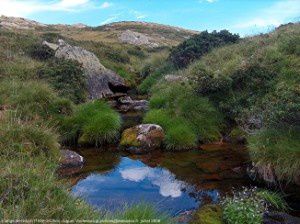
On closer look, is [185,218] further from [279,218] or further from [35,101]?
[35,101]

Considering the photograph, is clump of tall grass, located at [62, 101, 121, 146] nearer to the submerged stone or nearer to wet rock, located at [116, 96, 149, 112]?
wet rock, located at [116, 96, 149, 112]

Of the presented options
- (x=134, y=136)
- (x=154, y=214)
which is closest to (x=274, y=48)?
(x=134, y=136)

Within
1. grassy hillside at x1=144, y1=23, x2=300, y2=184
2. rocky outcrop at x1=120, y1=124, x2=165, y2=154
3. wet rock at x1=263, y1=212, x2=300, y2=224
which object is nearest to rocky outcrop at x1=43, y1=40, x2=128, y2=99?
grassy hillside at x1=144, y1=23, x2=300, y2=184

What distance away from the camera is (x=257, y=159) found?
12.2m

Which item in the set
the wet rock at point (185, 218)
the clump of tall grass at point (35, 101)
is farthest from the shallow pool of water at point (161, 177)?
the clump of tall grass at point (35, 101)

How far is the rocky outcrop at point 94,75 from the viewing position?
27.0 metres

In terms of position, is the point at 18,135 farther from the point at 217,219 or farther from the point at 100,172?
the point at 217,219

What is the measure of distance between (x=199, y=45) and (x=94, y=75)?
7131mm

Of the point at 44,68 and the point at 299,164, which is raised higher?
the point at 44,68

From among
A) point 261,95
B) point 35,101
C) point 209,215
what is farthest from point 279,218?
point 35,101

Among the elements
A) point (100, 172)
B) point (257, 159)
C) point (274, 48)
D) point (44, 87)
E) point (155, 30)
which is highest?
point (155, 30)

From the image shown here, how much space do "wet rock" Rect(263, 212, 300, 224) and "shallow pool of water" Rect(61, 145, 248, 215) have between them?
1.66m

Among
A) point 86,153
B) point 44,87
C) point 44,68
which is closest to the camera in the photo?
point 86,153

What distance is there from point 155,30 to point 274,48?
90.9 metres
